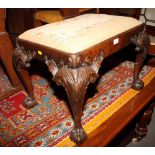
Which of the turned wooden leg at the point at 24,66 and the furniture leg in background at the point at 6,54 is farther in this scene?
the furniture leg in background at the point at 6,54

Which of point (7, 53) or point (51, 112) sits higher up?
point (7, 53)

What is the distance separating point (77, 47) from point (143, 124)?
106 centimetres

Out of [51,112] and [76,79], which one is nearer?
[76,79]

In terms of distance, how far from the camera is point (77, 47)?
0.85 m

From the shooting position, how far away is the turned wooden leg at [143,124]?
153 centimetres

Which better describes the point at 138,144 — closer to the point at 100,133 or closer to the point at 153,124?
the point at 153,124

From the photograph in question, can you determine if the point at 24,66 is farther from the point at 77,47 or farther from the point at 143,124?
the point at 143,124

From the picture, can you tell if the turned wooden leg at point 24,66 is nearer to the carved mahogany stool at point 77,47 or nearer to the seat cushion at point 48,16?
the carved mahogany stool at point 77,47

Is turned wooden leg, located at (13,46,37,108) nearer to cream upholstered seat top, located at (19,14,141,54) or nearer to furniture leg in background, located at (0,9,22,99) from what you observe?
cream upholstered seat top, located at (19,14,141,54)

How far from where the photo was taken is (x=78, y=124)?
0.95 metres

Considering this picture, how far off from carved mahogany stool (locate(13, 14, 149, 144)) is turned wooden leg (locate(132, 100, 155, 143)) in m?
0.53

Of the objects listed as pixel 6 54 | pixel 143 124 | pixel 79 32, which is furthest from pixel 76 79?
pixel 143 124

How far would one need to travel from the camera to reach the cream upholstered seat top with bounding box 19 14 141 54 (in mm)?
879

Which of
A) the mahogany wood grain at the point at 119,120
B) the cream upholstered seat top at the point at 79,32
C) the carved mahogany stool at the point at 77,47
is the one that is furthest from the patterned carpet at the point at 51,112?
the cream upholstered seat top at the point at 79,32
